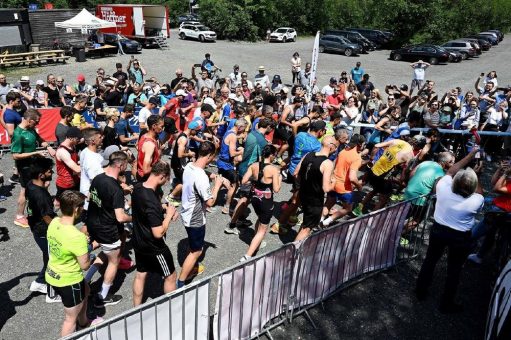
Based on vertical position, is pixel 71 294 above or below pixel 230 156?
below

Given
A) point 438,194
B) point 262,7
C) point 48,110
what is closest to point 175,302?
point 438,194

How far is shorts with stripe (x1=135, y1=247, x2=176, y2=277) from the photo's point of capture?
174 inches

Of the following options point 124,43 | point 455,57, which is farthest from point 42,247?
point 455,57

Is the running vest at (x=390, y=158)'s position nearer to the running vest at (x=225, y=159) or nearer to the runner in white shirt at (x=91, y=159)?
the running vest at (x=225, y=159)

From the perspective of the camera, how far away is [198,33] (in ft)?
116

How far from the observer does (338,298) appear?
5332 mm

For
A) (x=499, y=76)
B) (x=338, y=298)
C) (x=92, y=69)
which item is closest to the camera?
(x=338, y=298)

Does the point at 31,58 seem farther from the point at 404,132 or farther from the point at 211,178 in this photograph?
the point at 404,132

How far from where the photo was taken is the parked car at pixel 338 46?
3111 cm

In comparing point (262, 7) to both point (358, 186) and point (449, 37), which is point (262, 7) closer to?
point (449, 37)

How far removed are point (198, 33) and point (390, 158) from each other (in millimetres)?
31592

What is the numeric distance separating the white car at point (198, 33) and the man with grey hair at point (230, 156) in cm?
3001

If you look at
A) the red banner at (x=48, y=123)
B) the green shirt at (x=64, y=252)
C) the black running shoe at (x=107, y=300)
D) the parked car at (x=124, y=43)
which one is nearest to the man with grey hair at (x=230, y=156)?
the black running shoe at (x=107, y=300)

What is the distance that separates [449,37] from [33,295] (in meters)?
41.8
